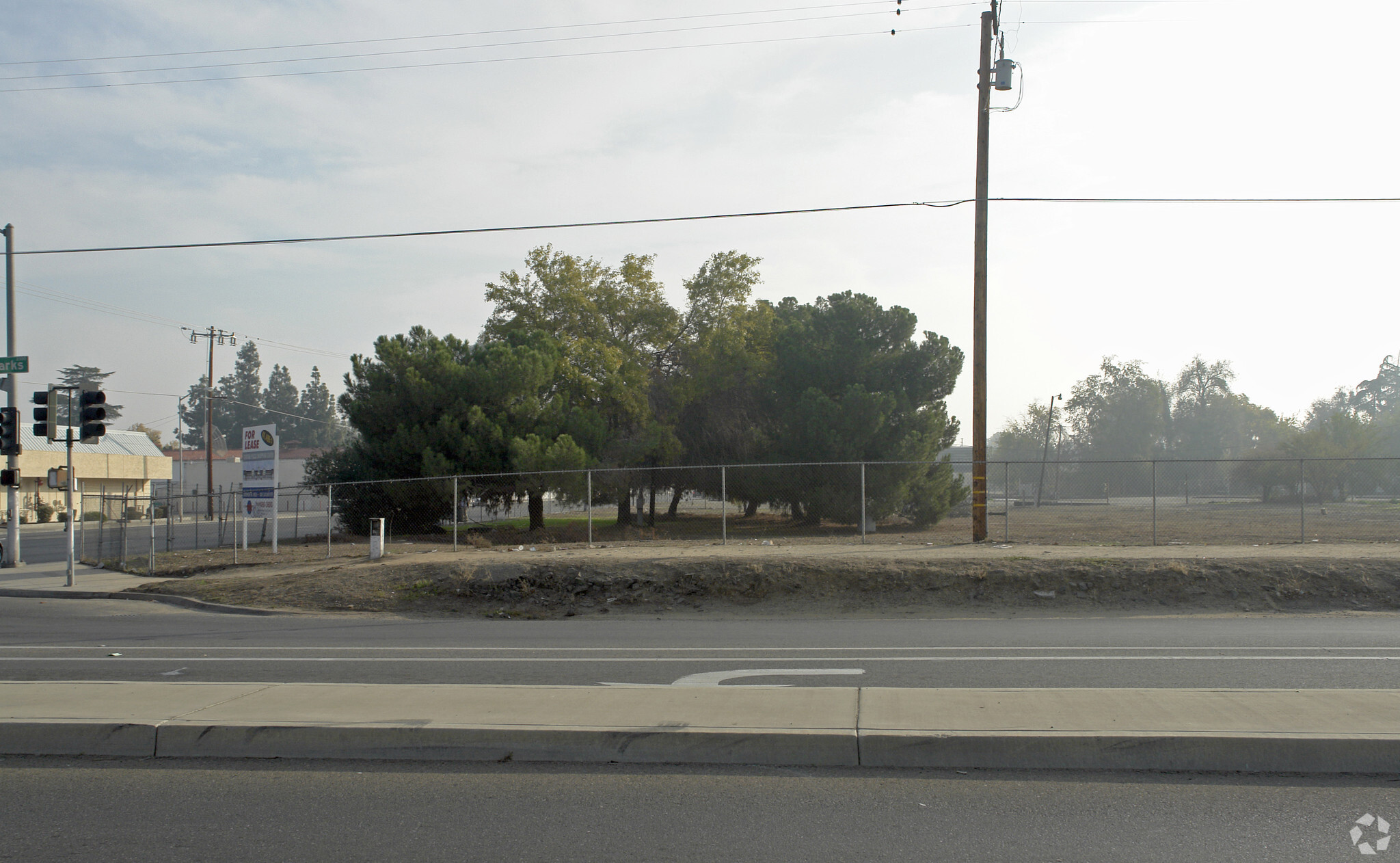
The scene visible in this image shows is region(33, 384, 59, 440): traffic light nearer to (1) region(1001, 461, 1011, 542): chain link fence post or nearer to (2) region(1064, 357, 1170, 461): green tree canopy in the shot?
(1) region(1001, 461, 1011, 542): chain link fence post

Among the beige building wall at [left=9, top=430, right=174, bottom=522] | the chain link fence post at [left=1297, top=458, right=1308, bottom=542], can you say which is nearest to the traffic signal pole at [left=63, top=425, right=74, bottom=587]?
the chain link fence post at [left=1297, top=458, right=1308, bottom=542]

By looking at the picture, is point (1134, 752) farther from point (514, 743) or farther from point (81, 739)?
point (81, 739)

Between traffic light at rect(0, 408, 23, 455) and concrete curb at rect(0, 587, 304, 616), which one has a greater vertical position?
traffic light at rect(0, 408, 23, 455)

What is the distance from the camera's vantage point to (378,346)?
1211 inches

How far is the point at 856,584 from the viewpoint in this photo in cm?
1603

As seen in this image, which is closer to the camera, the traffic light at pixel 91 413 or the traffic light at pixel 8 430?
the traffic light at pixel 91 413

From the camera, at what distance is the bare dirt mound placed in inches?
590

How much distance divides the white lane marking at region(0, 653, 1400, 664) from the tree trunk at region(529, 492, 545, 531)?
1885cm

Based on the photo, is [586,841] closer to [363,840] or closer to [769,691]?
[363,840]

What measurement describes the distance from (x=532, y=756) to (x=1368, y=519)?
39.4 metres

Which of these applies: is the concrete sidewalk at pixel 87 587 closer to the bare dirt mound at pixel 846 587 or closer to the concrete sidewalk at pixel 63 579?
the concrete sidewalk at pixel 63 579

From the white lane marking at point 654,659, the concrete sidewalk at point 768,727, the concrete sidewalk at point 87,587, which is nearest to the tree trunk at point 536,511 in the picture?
the concrete sidewalk at point 87,587

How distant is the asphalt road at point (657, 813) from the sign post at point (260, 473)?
18243 mm

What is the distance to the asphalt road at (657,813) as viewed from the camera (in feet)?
14.9
